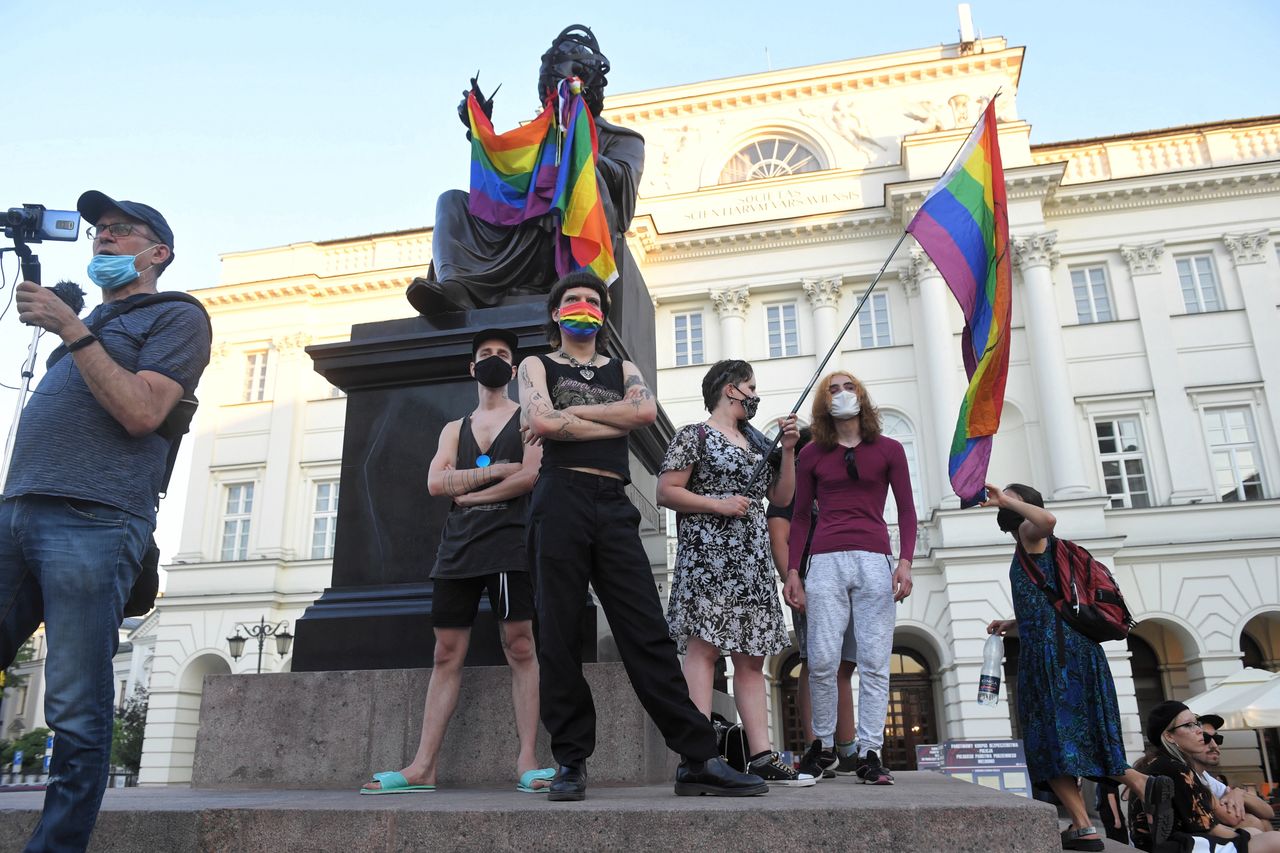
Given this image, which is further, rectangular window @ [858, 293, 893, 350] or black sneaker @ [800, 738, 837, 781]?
rectangular window @ [858, 293, 893, 350]

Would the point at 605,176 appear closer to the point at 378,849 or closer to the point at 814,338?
the point at 378,849

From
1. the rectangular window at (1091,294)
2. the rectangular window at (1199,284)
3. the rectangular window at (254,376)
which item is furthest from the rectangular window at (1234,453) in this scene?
the rectangular window at (254,376)

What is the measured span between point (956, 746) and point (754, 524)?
9.02m

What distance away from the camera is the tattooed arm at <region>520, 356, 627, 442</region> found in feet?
10.3

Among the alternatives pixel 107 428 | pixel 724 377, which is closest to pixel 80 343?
pixel 107 428

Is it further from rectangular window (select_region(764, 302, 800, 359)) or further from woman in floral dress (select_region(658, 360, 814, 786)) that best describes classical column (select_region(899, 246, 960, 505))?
woman in floral dress (select_region(658, 360, 814, 786))

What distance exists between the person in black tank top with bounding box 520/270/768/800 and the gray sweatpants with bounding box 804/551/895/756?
1.14m

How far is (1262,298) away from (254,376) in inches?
1075

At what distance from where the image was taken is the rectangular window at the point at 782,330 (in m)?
24.6

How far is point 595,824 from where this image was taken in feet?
7.73

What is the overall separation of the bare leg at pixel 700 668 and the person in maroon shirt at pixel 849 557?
0.64 meters

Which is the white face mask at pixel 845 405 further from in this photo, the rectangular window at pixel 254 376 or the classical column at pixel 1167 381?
the rectangular window at pixel 254 376

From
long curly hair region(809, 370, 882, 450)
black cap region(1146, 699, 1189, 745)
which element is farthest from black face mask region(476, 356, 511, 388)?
black cap region(1146, 699, 1189, 745)

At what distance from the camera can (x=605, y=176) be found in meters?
5.89
